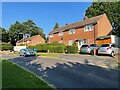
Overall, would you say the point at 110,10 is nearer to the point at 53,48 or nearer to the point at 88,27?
the point at 88,27

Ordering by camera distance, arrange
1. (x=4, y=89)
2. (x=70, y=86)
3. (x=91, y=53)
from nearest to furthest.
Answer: (x=4, y=89), (x=70, y=86), (x=91, y=53)

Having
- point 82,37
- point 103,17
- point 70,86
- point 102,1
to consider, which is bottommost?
point 70,86

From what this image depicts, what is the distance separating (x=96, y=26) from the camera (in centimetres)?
4341

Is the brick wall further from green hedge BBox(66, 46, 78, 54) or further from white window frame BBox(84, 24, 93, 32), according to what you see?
green hedge BBox(66, 46, 78, 54)

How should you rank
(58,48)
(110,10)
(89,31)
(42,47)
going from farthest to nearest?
1. (110,10)
2. (42,47)
3. (89,31)
4. (58,48)

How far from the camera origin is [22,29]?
315ft

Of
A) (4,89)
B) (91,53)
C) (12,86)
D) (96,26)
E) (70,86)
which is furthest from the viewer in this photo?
(96,26)

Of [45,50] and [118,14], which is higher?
[118,14]

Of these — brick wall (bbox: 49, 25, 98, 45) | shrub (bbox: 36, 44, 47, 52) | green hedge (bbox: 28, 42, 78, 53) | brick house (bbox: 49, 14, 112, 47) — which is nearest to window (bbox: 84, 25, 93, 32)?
brick house (bbox: 49, 14, 112, 47)

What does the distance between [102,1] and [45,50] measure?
25406 millimetres

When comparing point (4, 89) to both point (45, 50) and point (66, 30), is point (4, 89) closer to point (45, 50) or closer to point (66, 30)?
point (45, 50)

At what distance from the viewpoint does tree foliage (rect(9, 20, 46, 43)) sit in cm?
9256

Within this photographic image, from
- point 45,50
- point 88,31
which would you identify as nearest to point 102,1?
point 88,31

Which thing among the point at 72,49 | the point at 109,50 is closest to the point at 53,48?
the point at 72,49
